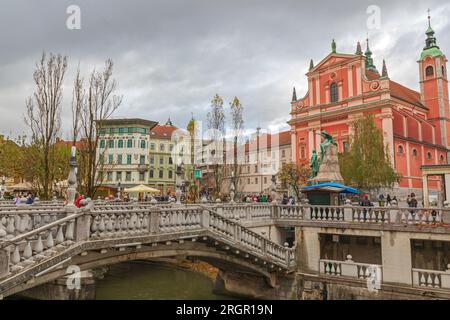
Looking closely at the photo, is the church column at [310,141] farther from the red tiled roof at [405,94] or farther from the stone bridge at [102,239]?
the stone bridge at [102,239]

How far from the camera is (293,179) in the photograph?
4175cm

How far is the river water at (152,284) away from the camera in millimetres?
19375

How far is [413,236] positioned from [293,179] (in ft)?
86.5

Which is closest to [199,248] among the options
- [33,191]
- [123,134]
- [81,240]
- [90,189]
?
[81,240]

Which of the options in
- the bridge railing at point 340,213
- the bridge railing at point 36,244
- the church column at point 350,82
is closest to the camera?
the bridge railing at point 36,244

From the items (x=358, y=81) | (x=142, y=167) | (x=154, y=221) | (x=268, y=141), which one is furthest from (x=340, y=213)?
Answer: (x=268, y=141)

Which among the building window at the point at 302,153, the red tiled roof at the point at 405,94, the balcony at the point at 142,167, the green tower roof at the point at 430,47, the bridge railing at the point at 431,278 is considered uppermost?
the green tower roof at the point at 430,47

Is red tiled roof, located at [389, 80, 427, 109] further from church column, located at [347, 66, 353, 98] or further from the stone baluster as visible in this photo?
the stone baluster

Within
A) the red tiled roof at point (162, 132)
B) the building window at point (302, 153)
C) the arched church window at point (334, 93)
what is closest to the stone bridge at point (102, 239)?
the arched church window at point (334, 93)

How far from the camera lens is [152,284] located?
72.0 feet

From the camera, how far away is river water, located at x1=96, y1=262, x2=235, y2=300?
1938cm

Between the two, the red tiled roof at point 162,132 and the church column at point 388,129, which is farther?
the red tiled roof at point 162,132

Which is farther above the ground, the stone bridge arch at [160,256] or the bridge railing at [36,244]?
the bridge railing at [36,244]

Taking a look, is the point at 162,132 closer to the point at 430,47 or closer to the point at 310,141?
the point at 310,141
